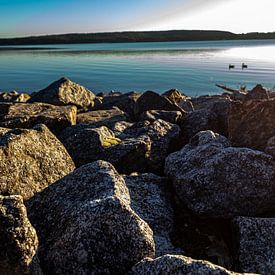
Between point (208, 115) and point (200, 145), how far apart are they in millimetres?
2902

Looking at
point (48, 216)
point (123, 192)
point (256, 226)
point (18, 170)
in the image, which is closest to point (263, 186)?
point (256, 226)

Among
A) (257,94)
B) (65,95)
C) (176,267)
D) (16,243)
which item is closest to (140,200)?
(176,267)

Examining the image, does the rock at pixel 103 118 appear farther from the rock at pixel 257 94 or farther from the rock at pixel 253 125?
the rock at pixel 257 94

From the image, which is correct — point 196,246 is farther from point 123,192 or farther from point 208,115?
point 208,115

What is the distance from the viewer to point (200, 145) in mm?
8578

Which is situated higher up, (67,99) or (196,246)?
(67,99)

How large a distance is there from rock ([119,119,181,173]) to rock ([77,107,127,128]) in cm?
90

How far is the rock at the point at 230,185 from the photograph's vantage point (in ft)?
22.5

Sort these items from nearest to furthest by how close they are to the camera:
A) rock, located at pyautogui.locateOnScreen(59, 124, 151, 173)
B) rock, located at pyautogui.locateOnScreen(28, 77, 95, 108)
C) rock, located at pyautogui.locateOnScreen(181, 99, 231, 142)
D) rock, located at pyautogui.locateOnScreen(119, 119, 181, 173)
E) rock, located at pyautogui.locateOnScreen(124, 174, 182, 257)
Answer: rock, located at pyautogui.locateOnScreen(124, 174, 182, 257) → rock, located at pyautogui.locateOnScreen(59, 124, 151, 173) → rock, located at pyautogui.locateOnScreen(119, 119, 181, 173) → rock, located at pyautogui.locateOnScreen(181, 99, 231, 142) → rock, located at pyautogui.locateOnScreen(28, 77, 95, 108)

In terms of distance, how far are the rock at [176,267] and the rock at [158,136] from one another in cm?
463

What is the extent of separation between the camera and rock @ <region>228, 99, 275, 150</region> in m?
8.81

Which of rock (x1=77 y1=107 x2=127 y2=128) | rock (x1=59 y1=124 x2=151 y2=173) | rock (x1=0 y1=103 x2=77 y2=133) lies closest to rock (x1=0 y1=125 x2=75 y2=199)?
rock (x1=59 y1=124 x2=151 y2=173)

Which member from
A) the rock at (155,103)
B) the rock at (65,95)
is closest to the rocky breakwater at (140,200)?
the rock at (155,103)

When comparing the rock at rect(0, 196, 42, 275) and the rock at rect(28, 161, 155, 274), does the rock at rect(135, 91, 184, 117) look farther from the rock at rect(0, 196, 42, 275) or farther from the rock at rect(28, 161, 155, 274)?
the rock at rect(0, 196, 42, 275)
